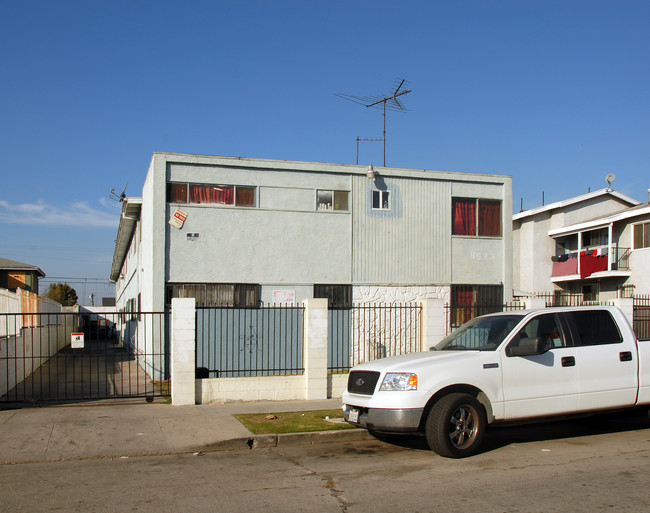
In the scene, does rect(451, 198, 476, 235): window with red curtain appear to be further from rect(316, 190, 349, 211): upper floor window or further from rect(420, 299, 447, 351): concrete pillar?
rect(420, 299, 447, 351): concrete pillar

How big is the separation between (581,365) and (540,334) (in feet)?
2.27

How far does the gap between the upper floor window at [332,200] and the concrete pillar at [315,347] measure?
734 cm

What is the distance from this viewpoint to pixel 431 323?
1399cm

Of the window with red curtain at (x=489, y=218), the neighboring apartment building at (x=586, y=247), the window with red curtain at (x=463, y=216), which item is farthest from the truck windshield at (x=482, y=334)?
the neighboring apartment building at (x=586, y=247)

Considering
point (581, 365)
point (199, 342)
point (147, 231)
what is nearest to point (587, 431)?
point (581, 365)

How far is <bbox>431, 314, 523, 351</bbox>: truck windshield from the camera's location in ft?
29.3

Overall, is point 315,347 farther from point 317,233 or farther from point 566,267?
point 566,267

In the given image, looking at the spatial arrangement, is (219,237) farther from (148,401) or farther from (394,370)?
(394,370)

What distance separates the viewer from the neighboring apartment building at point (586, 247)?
29641mm

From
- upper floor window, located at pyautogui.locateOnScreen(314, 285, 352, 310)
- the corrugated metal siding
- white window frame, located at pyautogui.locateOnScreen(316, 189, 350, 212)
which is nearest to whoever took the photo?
upper floor window, located at pyautogui.locateOnScreen(314, 285, 352, 310)

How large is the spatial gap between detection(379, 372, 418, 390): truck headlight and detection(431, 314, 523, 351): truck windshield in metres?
1.27

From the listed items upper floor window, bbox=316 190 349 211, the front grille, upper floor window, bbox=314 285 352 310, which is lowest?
the front grille

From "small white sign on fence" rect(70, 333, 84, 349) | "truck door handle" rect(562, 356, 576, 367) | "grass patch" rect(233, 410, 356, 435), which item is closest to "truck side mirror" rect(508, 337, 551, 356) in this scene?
"truck door handle" rect(562, 356, 576, 367)

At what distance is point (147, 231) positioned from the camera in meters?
19.9
